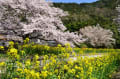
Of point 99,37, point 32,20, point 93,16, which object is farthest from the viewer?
point 93,16

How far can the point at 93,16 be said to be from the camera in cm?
3150

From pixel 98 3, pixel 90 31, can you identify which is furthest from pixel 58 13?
pixel 98 3

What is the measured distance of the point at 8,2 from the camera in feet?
27.2

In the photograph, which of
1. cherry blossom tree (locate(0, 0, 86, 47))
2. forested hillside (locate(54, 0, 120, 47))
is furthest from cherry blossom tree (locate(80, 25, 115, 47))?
cherry blossom tree (locate(0, 0, 86, 47))

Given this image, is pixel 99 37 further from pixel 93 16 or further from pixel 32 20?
pixel 93 16

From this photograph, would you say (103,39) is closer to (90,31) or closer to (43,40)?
(90,31)

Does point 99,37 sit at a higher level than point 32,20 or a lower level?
lower

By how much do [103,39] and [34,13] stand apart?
11969mm

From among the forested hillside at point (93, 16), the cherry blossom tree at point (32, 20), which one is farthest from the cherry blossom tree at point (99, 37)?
the cherry blossom tree at point (32, 20)

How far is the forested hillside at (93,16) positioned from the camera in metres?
22.5

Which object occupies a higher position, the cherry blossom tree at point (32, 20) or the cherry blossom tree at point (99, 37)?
the cherry blossom tree at point (32, 20)

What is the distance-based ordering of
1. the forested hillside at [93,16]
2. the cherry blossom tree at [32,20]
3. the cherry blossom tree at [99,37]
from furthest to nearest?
the forested hillside at [93,16] → the cherry blossom tree at [99,37] → the cherry blossom tree at [32,20]

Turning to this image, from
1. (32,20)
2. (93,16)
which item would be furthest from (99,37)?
(93,16)

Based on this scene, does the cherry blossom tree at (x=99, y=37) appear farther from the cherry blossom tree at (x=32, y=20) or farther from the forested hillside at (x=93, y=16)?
the cherry blossom tree at (x=32, y=20)
